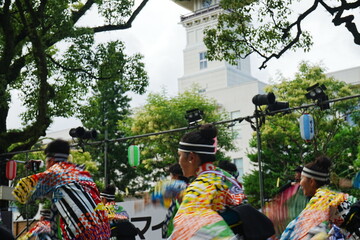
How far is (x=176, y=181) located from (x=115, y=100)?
25957 mm

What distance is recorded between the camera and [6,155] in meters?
12.0

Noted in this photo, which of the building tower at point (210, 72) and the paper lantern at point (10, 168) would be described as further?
the building tower at point (210, 72)

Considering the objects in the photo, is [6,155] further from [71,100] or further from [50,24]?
[50,24]

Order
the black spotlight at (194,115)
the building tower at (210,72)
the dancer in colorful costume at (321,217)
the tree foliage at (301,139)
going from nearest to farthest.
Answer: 1. the dancer in colorful costume at (321,217)
2. the black spotlight at (194,115)
3. the tree foliage at (301,139)
4. the building tower at (210,72)

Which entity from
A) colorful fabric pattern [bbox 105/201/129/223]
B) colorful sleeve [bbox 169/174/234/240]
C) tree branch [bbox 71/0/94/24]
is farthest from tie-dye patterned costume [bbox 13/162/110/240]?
tree branch [bbox 71/0/94/24]

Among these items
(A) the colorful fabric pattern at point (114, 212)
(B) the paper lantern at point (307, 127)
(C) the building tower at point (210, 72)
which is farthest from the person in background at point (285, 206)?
(C) the building tower at point (210, 72)

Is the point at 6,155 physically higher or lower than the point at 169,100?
lower

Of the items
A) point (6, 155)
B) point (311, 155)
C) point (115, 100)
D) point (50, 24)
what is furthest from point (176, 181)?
point (115, 100)

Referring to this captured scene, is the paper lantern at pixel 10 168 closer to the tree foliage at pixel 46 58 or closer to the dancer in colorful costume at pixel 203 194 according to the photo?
the tree foliage at pixel 46 58

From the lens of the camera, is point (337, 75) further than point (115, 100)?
No

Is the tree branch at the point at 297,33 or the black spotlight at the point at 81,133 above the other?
the tree branch at the point at 297,33

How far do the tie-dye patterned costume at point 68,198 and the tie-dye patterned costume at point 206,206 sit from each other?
1309 millimetres

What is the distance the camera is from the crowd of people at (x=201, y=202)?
2465 millimetres

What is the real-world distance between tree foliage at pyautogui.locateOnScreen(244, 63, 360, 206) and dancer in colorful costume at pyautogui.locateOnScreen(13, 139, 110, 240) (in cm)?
1463
